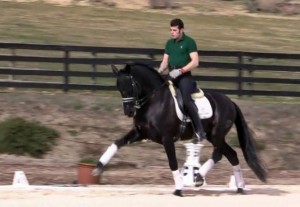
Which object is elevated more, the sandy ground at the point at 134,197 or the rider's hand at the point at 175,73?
the rider's hand at the point at 175,73

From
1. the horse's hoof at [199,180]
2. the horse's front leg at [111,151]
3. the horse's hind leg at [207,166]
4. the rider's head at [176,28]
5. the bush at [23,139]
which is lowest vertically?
the bush at [23,139]

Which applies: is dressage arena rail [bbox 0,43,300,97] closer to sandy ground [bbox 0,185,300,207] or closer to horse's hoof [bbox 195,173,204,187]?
sandy ground [bbox 0,185,300,207]

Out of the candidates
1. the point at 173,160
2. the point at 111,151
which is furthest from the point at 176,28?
the point at 111,151

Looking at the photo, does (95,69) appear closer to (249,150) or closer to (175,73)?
(249,150)

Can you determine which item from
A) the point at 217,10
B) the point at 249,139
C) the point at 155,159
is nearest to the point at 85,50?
the point at 155,159

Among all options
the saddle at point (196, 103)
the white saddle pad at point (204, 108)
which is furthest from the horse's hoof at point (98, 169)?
the white saddle pad at point (204, 108)

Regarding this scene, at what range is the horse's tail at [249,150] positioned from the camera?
41.0 feet

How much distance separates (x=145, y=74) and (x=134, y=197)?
1776mm

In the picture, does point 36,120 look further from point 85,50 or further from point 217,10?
point 217,10

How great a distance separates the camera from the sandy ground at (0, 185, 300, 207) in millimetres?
10883

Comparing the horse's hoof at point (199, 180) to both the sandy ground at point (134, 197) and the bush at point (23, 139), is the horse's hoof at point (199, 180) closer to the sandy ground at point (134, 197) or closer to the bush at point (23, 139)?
the sandy ground at point (134, 197)

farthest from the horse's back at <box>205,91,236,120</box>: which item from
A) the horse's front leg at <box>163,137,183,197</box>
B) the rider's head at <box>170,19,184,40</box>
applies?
the rider's head at <box>170,19,184,40</box>

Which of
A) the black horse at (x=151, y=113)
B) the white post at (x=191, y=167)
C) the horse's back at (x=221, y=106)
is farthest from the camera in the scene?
the white post at (x=191, y=167)

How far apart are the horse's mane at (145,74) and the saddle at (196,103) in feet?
0.64
